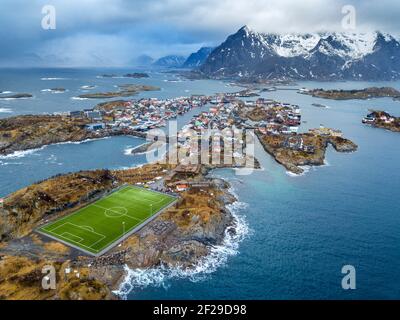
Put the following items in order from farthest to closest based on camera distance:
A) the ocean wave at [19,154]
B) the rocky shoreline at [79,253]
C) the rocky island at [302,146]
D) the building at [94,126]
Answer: the building at [94,126] → the ocean wave at [19,154] → the rocky island at [302,146] → the rocky shoreline at [79,253]

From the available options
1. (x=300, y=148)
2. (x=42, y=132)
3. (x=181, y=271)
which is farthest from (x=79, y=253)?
(x=42, y=132)

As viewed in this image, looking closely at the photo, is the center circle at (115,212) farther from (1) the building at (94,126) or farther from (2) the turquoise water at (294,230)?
(1) the building at (94,126)

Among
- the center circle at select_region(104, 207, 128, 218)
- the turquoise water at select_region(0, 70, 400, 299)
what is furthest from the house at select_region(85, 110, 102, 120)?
the center circle at select_region(104, 207, 128, 218)

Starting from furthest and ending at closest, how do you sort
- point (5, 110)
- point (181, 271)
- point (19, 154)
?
point (5, 110), point (19, 154), point (181, 271)

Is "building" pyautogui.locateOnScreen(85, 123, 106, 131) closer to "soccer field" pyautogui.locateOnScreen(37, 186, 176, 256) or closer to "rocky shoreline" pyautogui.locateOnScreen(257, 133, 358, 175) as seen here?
"rocky shoreline" pyautogui.locateOnScreen(257, 133, 358, 175)

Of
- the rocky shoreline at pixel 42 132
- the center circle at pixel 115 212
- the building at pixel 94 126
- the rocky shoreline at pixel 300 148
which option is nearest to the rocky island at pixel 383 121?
the rocky shoreline at pixel 300 148

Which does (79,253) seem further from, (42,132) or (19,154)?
(42,132)

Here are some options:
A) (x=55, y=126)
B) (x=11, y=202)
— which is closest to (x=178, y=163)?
(x=11, y=202)

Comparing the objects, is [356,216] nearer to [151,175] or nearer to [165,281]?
[165,281]
